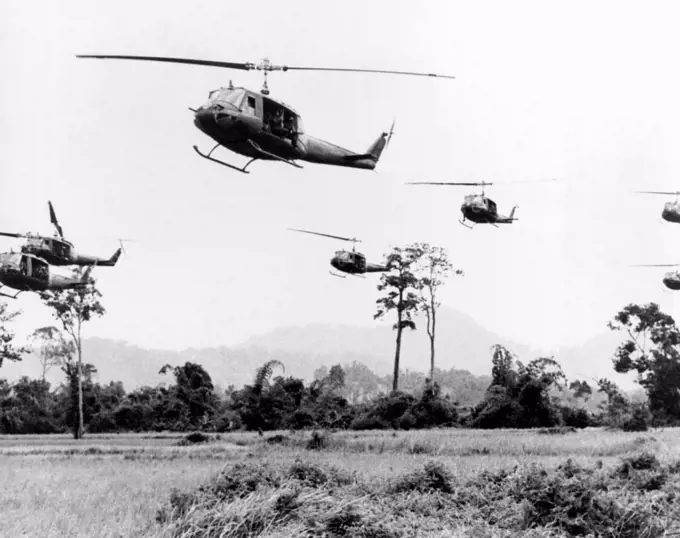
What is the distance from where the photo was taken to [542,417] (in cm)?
4422

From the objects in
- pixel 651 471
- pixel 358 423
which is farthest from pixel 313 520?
pixel 358 423

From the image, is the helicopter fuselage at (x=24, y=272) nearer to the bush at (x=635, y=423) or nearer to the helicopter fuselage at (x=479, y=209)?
the helicopter fuselage at (x=479, y=209)

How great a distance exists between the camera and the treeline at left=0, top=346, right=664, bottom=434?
145ft

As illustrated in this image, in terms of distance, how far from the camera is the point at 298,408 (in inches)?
1730

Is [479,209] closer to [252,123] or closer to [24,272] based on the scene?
[252,123]

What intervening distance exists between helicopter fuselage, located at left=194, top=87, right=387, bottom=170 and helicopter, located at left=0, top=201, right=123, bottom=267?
16.5m

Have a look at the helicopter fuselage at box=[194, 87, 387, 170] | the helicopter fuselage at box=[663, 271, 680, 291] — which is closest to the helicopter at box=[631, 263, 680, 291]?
the helicopter fuselage at box=[663, 271, 680, 291]

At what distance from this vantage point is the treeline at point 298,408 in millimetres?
44281

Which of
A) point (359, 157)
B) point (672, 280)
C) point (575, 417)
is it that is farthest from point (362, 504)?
point (575, 417)

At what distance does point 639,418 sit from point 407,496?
31159 mm

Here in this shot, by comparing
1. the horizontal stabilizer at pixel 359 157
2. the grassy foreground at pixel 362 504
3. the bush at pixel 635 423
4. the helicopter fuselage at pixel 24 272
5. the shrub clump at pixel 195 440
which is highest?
the horizontal stabilizer at pixel 359 157

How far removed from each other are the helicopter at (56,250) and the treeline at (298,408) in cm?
971

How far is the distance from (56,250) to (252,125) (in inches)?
758

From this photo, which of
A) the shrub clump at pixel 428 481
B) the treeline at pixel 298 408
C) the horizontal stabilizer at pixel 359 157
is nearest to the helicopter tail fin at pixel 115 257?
the treeline at pixel 298 408
